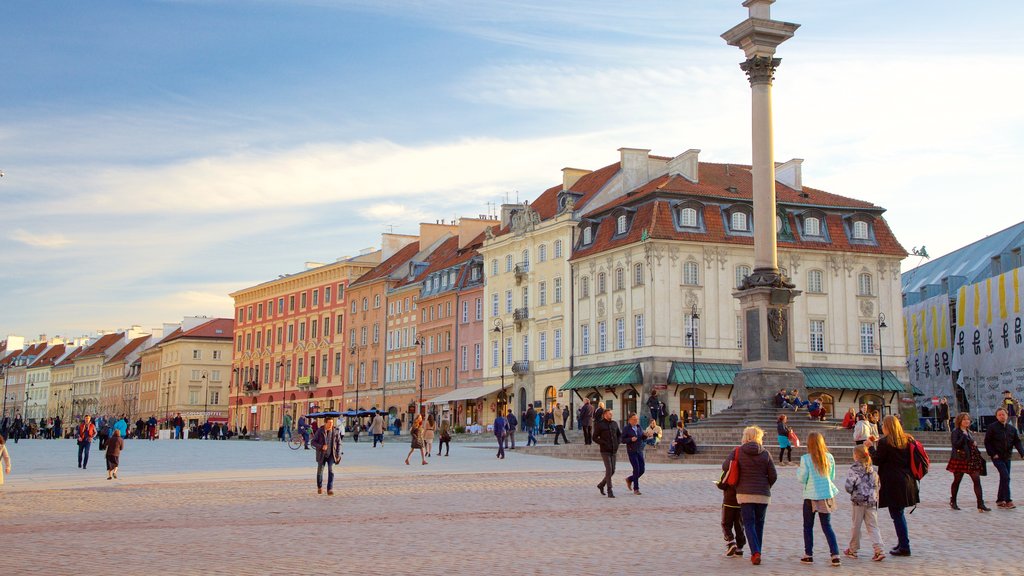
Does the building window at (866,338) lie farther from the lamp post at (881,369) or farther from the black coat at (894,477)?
the black coat at (894,477)

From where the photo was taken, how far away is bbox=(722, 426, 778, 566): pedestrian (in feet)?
42.2

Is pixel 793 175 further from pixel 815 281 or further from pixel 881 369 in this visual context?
pixel 881 369

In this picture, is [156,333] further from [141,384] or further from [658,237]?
[658,237]

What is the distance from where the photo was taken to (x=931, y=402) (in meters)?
74.2

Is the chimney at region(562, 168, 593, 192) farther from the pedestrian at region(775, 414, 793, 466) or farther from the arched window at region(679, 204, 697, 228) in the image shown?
the pedestrian at region(775, 414, 793, 466)

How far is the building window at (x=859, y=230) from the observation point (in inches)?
2594

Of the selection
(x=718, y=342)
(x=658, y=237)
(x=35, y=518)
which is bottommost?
(x=35, y=518)

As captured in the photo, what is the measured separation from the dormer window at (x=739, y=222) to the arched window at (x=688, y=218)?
89.8 inches

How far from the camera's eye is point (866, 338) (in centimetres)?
6550

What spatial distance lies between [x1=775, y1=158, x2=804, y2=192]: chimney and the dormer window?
5424 millimetres

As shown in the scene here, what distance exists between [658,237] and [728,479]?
4876 centimetres

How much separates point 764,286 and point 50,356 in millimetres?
141018

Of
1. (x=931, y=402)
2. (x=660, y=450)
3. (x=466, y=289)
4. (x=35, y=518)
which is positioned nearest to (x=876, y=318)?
(x=931, y=402)

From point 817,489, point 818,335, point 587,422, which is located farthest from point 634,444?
point 818,335
